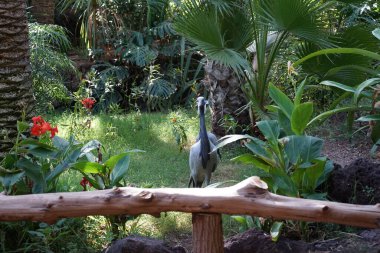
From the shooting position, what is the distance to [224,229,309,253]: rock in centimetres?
365

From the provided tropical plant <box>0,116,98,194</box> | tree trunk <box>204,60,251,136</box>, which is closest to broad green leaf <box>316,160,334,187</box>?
tropical plant <box>0,116,98,194</box>

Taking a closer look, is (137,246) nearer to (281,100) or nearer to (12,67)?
(281,100)

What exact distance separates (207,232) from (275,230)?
1.94 ft

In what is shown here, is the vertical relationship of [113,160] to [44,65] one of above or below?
below

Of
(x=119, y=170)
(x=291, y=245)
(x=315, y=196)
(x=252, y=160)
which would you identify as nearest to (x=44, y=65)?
(x=119, y=170)

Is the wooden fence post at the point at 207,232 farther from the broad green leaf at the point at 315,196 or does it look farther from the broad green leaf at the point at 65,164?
the broad green leaf at the point at 65,164

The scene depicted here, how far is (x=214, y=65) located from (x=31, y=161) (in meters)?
3.30

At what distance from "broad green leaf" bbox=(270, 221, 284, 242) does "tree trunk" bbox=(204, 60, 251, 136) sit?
2833mm

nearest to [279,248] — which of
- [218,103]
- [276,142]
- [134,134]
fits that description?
[276,142]

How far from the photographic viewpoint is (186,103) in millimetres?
9984

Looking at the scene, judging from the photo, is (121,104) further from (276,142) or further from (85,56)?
(276,142)

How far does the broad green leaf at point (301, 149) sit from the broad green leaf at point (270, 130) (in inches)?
4.2

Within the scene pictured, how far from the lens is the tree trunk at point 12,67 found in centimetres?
A: 452

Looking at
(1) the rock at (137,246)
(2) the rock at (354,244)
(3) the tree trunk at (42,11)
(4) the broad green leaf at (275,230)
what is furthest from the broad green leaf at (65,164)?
(3) the tree trunk at (42,11)
